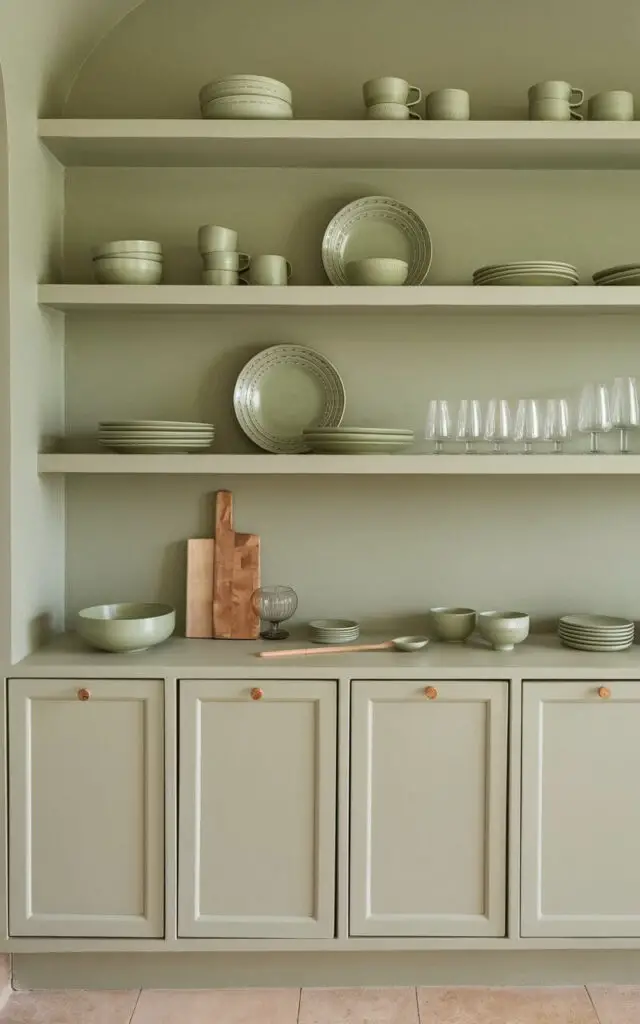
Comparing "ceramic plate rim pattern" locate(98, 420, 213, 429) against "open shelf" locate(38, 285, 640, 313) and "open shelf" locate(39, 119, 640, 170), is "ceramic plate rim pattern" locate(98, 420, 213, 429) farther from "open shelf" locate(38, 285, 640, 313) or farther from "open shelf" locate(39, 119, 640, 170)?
"open shelf" locate(39, 119, 640, 170)

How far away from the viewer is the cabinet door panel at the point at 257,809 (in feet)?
8.20

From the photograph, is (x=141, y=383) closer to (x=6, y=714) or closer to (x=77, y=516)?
(x=77, y=516)

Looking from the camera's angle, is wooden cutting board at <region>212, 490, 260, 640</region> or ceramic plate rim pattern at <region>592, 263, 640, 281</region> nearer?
ceramic plate rim pattern at <region>592, 263, 640, 281</region>

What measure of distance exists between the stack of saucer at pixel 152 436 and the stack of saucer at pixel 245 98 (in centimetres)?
82

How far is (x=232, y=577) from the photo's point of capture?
113 inches

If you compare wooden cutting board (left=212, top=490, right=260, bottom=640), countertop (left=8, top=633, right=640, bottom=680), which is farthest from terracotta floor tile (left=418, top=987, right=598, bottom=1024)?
wooden cutting board (left=212, top=490, right=260, bottom=640)

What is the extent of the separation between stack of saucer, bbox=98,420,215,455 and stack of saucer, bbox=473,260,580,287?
0.88 m

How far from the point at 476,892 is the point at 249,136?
2045mm

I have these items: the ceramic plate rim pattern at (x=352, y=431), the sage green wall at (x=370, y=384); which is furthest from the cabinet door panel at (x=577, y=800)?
the ceramic plate rim pattern at (x=352, y=431)

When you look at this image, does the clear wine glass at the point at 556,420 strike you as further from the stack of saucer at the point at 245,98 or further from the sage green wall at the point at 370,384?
the stack of saucer at the point at 245,98

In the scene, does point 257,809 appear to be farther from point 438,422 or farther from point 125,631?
point 438,422

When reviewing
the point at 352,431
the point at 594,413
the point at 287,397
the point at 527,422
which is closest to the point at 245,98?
the point at 287,397

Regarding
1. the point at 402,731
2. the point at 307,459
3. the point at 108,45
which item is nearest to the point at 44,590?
the point at 307,459

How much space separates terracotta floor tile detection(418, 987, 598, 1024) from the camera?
8.13 feet
